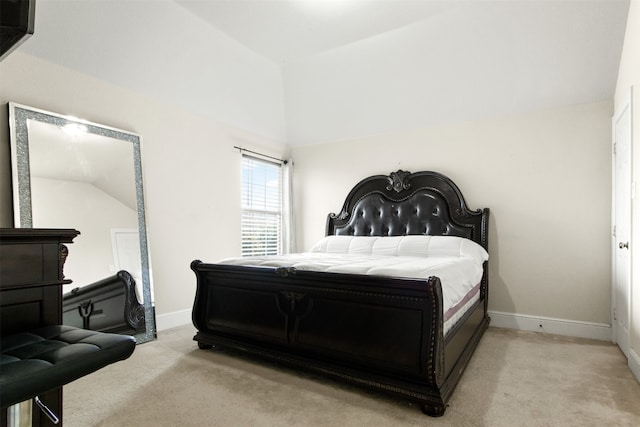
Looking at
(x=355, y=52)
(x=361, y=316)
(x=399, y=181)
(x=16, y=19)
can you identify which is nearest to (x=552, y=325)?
(x=399, y=181)

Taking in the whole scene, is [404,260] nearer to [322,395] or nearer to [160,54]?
[322,395]

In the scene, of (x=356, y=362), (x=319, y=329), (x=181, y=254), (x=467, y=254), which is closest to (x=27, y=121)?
(x=181, y=254)

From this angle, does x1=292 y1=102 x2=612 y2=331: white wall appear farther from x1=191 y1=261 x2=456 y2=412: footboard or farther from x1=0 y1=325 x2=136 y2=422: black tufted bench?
x1=0 y1=325 x2=136 y2=422: black tufted bench

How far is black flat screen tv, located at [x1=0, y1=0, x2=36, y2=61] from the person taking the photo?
96 centimetres

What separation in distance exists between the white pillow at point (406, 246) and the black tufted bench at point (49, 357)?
9.26 ft

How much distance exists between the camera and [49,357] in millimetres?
1068

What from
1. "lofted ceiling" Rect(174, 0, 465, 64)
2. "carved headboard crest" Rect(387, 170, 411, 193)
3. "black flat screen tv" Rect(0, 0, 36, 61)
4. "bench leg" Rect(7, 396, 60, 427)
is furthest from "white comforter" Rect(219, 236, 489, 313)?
"lofted ceiling" Rect(174, 0, 465, 64)

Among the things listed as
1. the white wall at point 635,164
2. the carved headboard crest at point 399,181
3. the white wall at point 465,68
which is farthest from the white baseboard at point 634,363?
the carved headboard crest at point 399,181

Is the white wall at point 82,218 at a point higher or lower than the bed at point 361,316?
higher

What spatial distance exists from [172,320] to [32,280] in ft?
7.66

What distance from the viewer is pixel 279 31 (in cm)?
327

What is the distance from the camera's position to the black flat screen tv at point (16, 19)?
37.8 inches

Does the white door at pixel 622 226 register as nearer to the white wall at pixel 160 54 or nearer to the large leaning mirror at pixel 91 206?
the white wall at pixel 160 54

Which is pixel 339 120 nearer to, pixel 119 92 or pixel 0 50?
pixel 119 92
